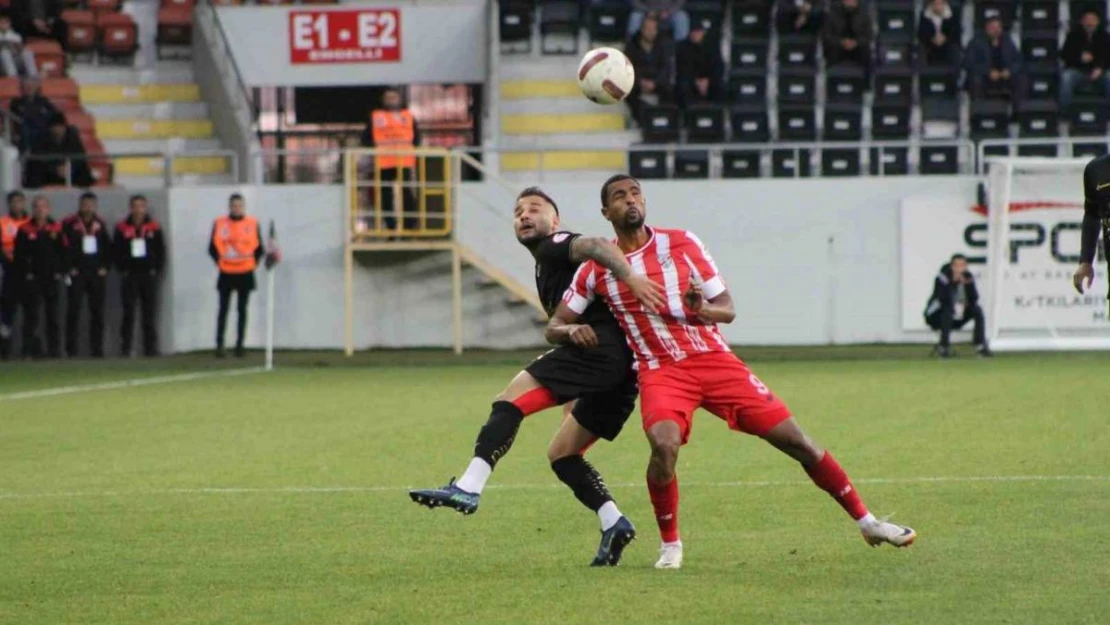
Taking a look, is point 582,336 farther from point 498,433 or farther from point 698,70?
point 698,70

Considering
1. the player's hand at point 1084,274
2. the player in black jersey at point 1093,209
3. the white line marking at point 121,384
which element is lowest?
the white line marking at point 121,384

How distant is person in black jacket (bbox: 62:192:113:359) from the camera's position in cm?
2530

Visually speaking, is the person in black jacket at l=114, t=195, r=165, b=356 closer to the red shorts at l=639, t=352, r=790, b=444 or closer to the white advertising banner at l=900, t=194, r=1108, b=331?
the white advertising banner at l=900, t=194, r=1108, b=331

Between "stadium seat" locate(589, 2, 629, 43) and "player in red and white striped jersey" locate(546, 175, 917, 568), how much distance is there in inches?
837

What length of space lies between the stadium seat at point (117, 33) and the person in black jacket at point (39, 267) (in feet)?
16.0

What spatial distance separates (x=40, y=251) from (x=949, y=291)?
1137 centimetres

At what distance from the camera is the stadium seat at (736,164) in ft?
87.8

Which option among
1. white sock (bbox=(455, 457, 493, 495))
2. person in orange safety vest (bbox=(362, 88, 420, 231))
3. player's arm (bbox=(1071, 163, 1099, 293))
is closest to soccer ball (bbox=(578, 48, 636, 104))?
white sock (bbox=(455, 457, 493, 495))

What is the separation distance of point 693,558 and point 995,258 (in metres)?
15.8

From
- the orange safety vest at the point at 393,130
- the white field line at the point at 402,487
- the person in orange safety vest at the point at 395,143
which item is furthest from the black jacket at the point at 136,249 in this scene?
the white field line at the point at 402,487

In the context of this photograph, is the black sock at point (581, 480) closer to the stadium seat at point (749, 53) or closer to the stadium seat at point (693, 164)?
the stadium seat at point (693, 164)

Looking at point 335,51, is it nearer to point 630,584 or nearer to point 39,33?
point 39,33

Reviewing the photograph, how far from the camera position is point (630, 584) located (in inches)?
310

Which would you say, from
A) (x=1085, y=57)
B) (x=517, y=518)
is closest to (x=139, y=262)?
(x=1085, y=57)
